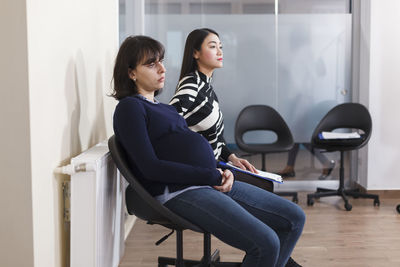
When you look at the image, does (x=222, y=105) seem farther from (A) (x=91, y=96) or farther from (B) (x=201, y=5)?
(A) (x=91, y=96)

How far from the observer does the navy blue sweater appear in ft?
6.75

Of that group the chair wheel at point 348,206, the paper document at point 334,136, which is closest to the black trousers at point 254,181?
the chair wheel at point 348,206

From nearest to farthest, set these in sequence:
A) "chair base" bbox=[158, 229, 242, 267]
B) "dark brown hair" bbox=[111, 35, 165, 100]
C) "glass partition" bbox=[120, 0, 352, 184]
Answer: "dark brown hair" bbox=[111, 35, 165, 100] < "chair base" bbox=[158, 229, 242, 267] < "glass partition" bbox=[120, 0, 352, 184]

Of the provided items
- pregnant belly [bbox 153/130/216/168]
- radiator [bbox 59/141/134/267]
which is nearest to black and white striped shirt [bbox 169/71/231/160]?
pregnant belly [bbox 153/130/216/168]

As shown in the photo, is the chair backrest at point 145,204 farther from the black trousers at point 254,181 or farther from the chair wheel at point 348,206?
the chair wheel at point 348,206

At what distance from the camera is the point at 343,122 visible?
498cm

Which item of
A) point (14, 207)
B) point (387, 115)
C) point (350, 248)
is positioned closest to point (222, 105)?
point (387, 115)

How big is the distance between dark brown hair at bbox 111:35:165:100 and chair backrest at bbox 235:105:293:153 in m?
2.60

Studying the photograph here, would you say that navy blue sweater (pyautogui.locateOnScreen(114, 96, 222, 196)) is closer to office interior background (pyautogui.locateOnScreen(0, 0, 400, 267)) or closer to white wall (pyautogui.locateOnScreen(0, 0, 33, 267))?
white wall (pyautogui.locateOnScreen(0, 0, 33, 267))

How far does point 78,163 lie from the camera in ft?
6.55

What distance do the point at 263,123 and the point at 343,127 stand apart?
79 centimetres

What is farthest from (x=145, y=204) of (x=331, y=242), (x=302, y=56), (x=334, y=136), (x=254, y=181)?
(x=302, y=56)

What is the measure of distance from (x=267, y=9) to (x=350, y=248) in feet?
8.84

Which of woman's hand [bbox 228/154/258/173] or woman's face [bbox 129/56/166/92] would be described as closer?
woman's face [bbox 129/56/166/92]
